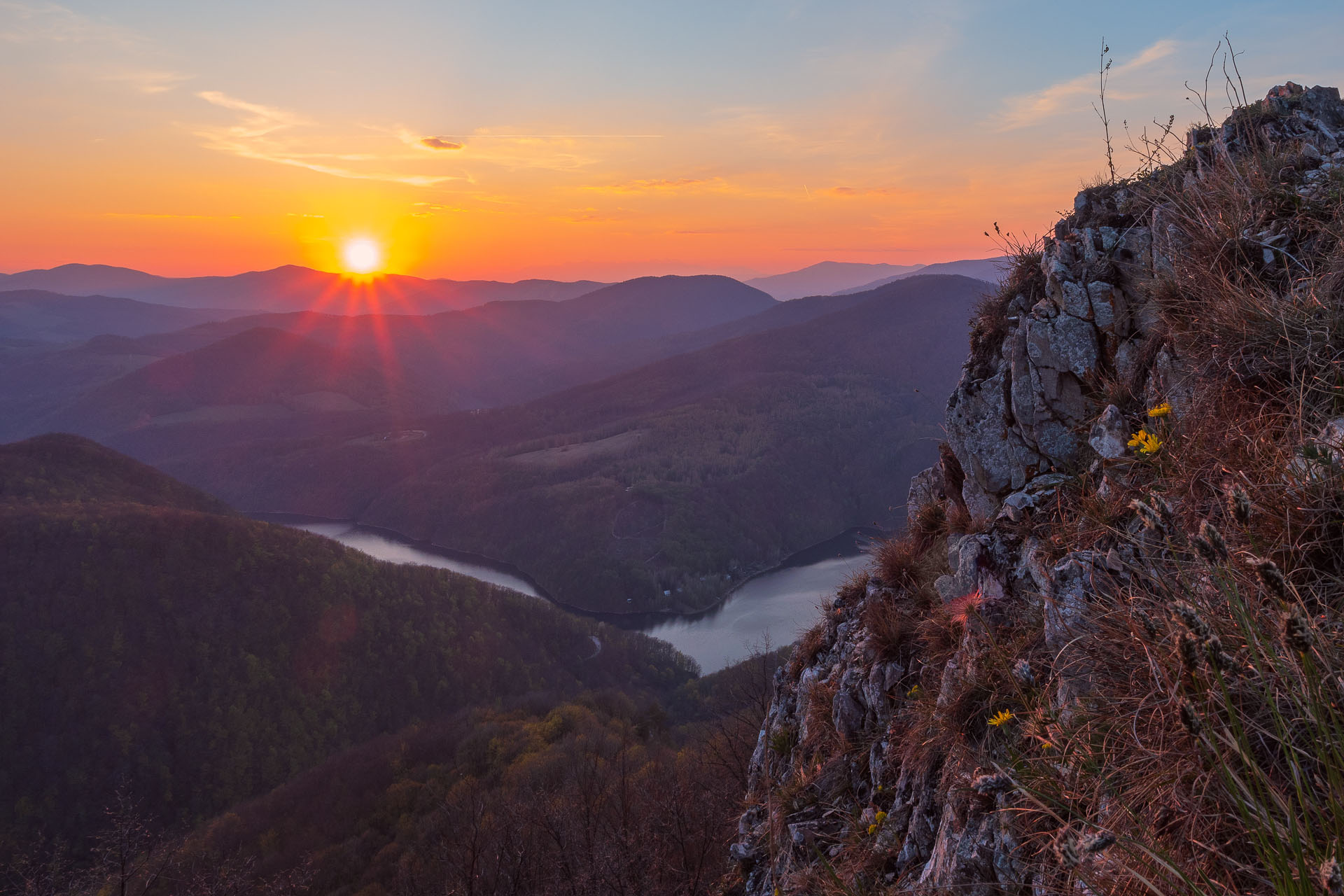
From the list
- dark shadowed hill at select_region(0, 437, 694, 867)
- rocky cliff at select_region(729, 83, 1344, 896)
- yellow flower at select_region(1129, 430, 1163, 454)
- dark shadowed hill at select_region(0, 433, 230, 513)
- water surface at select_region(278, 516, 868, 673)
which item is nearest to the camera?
rocky cliff at select_region(729, 83, 1344, 896)

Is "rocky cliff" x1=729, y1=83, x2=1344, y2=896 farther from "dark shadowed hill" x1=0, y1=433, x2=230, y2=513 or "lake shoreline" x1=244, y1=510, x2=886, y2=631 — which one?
"dark shadowed hill" x1=0, y1=433, x2=230, y2=513

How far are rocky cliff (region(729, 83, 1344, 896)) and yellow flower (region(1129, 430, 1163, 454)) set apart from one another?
3 centimetres

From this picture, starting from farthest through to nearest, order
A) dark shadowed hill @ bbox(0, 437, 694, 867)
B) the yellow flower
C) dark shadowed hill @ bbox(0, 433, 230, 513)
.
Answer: dark shadowed hill @ bbox(0, 433, 230, 513), dark shadowed hill @ bbox(0, 437, 694, 867), the yellow flower

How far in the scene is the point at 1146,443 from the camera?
4.52 metres

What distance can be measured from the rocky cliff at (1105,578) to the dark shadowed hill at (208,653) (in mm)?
58206

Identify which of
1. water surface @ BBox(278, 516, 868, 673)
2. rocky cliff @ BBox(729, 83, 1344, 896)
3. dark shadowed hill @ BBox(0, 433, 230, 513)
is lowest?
water surface @ BBox(278, 516, 868, 673)

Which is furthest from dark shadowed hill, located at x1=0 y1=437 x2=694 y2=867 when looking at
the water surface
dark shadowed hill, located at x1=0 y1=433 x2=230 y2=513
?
the water surface

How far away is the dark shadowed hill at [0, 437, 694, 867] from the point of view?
1982 inches

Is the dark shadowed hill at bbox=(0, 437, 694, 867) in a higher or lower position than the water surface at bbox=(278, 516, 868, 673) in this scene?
higher

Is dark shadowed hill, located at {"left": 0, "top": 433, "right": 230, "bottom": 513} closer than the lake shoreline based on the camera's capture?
Yes

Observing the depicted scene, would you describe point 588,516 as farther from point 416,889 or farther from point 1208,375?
point 1208,375

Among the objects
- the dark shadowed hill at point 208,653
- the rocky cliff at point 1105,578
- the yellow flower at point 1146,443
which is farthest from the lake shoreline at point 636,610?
the yellow flower at point 1146,443

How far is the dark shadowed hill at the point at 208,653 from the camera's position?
165 ft

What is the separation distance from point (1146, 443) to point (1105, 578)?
100 centimetres
